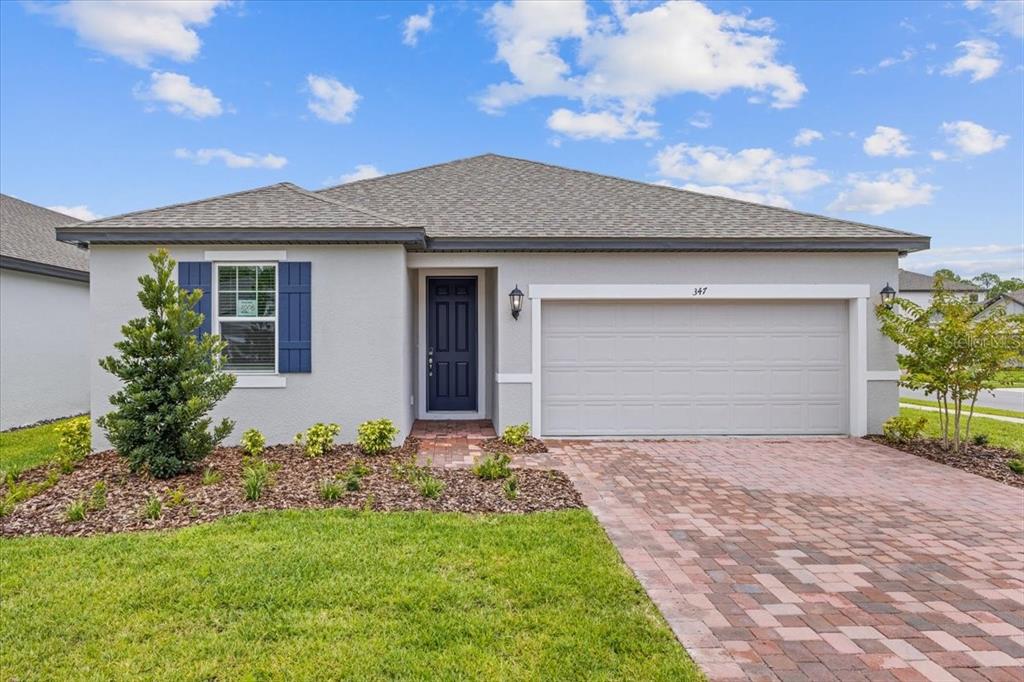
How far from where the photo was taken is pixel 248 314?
7.53 metres

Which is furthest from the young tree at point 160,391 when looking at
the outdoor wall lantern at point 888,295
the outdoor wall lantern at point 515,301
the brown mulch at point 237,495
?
the outdoor wall lantern at point 888,295

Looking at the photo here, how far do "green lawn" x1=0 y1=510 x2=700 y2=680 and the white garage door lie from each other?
13.7ft

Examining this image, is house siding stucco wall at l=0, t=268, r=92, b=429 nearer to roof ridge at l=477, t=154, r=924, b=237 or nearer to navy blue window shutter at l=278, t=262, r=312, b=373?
navy blue window shutter at l=278, t=262, r=312, b=373

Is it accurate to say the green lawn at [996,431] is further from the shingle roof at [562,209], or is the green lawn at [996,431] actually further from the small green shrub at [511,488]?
the small green shrub at [511,488]

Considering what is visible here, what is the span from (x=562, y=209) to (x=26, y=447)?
902 cm

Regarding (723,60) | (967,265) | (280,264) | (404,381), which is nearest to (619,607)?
(404,381)

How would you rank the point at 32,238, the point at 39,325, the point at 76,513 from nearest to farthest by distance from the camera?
the point at 76,513
the point at 39,325
the point at 32,238

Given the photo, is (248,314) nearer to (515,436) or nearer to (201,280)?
(201,280)

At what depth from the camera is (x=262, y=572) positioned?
361cm

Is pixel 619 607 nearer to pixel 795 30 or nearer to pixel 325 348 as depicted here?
pixel 325 348

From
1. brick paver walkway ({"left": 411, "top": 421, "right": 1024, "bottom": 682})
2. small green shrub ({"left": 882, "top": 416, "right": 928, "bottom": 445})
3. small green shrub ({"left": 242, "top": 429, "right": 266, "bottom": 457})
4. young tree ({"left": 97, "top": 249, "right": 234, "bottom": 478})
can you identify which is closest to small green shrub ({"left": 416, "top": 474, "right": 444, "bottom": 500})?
brick paver walkway ({"left": 411, "top": 421, "right": 1024, "bottom": 682})

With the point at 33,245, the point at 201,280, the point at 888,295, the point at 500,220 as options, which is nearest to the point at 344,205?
the point at 201,280

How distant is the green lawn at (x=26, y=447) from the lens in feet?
22.4

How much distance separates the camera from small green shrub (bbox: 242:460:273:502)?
5137mm
